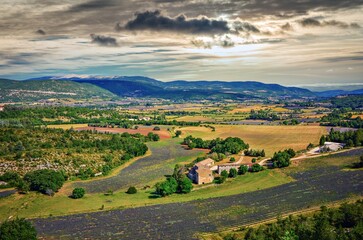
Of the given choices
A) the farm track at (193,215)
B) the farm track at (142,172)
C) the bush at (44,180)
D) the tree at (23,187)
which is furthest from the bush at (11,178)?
the farm track at (193,215)

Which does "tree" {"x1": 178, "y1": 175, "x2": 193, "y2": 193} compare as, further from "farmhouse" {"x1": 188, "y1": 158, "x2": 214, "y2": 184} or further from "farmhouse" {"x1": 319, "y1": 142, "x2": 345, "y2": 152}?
"farmhouse" {"x1": 319, "y1": 142, "x2": 345, "y2": 152}

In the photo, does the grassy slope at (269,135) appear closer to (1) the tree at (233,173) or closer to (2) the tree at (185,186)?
(1) the tree at (233,173)

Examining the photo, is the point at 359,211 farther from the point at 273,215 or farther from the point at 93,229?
the point at 93,229

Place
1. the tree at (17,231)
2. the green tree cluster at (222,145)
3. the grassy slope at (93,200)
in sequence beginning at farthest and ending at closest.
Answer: the green tree cluster at (222,145) → the grassy slope at (93,200) → the tree at (17,231)

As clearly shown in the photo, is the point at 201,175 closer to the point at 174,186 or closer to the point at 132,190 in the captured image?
the point at 174,186

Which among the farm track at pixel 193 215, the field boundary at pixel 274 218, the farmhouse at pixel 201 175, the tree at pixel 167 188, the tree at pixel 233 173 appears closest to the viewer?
the field boundary at pixel 274 218
